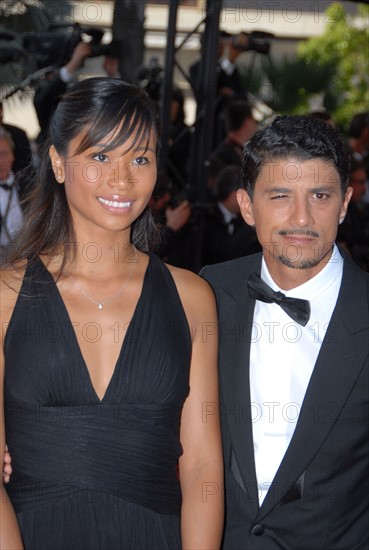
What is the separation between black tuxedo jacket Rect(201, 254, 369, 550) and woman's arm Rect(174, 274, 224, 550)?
0.13 m

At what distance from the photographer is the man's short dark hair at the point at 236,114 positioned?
24.8 ft

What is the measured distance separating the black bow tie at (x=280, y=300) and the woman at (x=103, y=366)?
7.5 inches

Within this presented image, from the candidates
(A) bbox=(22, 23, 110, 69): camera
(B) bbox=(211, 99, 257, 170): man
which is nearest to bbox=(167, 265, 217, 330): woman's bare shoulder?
(A) bbox=(22, 23, 110, 69): camera

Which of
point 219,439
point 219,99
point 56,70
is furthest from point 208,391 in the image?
point 219,99

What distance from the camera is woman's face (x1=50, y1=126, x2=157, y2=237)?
2.24 meters

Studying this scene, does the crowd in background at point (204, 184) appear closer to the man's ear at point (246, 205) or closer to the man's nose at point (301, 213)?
the man's ear at point (246, 205)

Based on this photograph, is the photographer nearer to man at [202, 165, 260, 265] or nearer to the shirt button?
man at [202, 165, 260, 265]

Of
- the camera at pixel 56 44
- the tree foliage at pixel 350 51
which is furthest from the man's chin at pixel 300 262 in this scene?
the tree foliage at pixel 350 51

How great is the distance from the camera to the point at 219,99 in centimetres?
823

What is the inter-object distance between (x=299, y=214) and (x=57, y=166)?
0.65m

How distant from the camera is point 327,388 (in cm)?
236

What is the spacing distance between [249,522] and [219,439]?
26 cm

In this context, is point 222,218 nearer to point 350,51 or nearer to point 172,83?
point 172,83

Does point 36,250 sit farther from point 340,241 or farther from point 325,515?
point 340,241
